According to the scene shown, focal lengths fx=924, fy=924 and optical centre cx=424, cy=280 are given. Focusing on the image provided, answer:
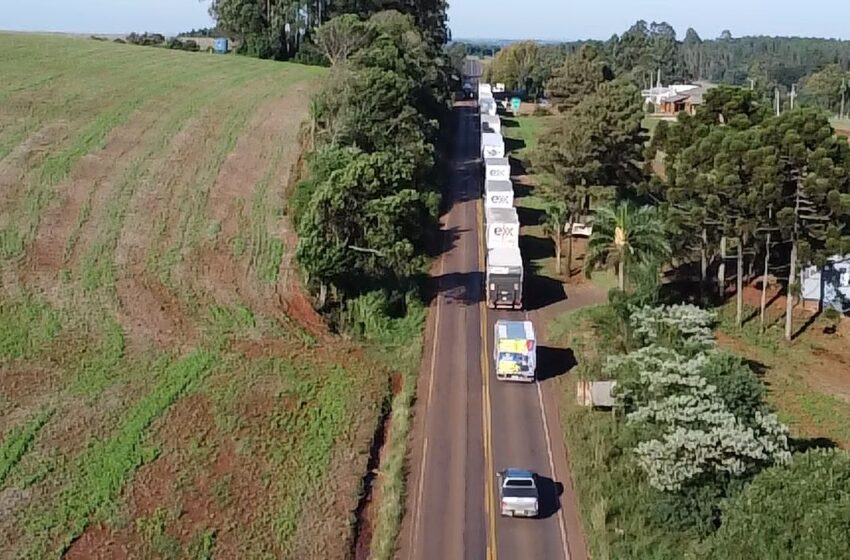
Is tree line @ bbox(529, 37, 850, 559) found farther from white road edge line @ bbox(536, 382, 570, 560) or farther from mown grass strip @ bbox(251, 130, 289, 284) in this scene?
mown grass strip @ bbox(251, 130, 289, 284)

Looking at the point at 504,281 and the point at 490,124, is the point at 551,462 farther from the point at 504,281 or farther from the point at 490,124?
the point at 490,124

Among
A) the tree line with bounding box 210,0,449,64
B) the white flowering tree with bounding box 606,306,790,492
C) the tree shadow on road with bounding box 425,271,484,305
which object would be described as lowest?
the tree shadow on road with bounding box 425,271,484,305

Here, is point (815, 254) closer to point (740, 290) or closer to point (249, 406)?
point (740, 290)

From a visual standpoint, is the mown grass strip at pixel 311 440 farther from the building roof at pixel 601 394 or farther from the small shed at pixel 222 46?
the small shed at pixel 222 46

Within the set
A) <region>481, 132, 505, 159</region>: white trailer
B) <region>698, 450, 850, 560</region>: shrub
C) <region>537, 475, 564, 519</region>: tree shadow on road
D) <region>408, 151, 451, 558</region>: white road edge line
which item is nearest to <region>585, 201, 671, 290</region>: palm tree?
<region>408, 151, 451, 558</region>: white road edge line

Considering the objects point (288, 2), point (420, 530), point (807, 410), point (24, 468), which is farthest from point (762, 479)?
point (288, 2)
